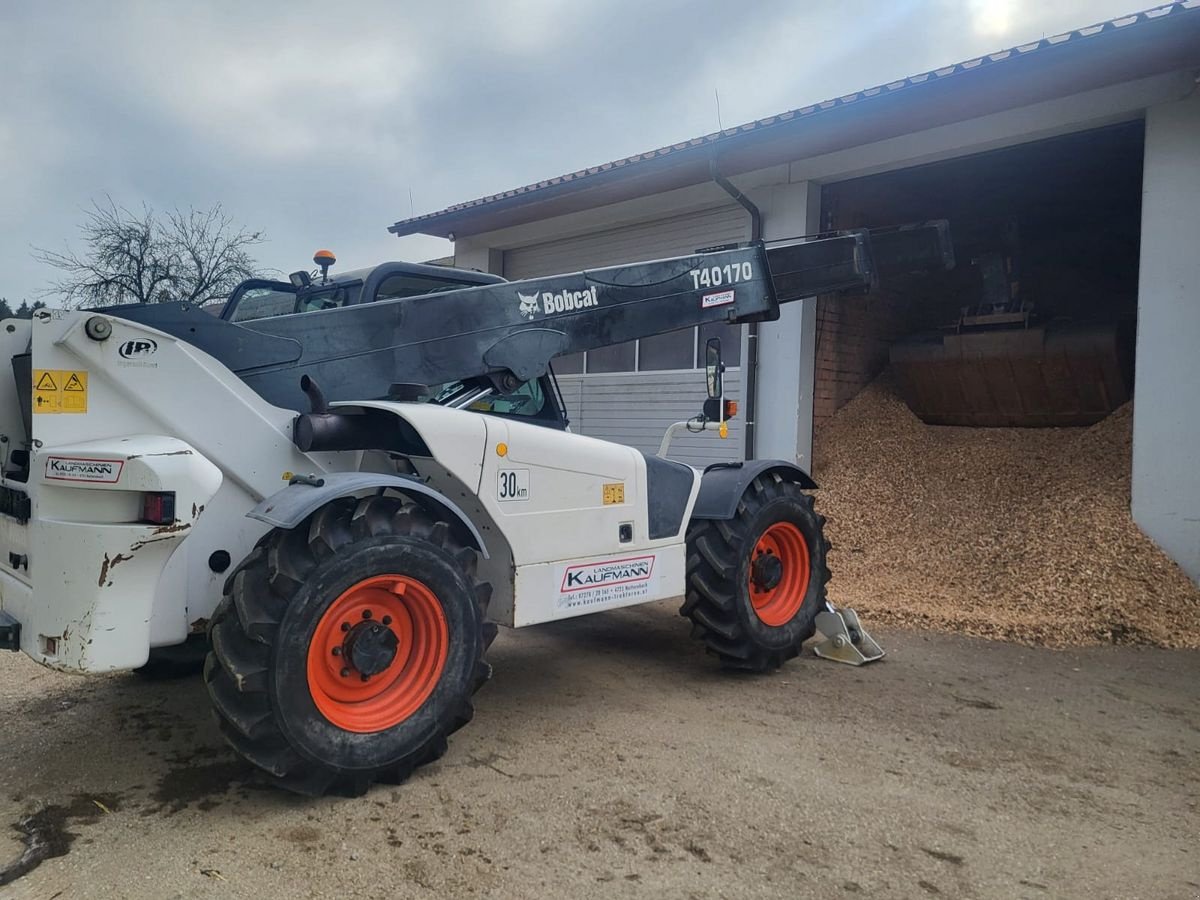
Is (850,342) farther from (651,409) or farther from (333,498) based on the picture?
(333,498)

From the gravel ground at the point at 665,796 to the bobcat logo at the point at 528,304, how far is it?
2.01 metres

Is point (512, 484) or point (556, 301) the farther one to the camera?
point (556, 301)

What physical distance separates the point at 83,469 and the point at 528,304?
223cm

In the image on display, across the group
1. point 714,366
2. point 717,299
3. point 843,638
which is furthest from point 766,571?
point 717,299

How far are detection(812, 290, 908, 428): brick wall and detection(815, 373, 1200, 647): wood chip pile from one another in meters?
0.25

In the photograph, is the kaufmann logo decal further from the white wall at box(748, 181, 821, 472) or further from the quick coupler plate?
the white wall at box(748, 181, 821, 472)

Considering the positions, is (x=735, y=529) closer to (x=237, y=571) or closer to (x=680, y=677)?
(x=680, y=677)

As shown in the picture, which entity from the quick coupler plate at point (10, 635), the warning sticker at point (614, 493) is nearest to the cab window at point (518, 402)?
the warning sticker at point (614, 493)

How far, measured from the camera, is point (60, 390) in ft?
10.3

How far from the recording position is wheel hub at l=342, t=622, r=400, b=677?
3.30m

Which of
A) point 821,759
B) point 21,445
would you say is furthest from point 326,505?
point 821,759

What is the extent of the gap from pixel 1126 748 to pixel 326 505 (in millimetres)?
3747

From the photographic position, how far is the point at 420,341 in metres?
4.16

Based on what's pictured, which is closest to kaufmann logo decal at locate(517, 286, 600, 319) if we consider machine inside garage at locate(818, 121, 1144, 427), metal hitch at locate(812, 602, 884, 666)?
metal hitch at locate(812, 602, 884, 666)
